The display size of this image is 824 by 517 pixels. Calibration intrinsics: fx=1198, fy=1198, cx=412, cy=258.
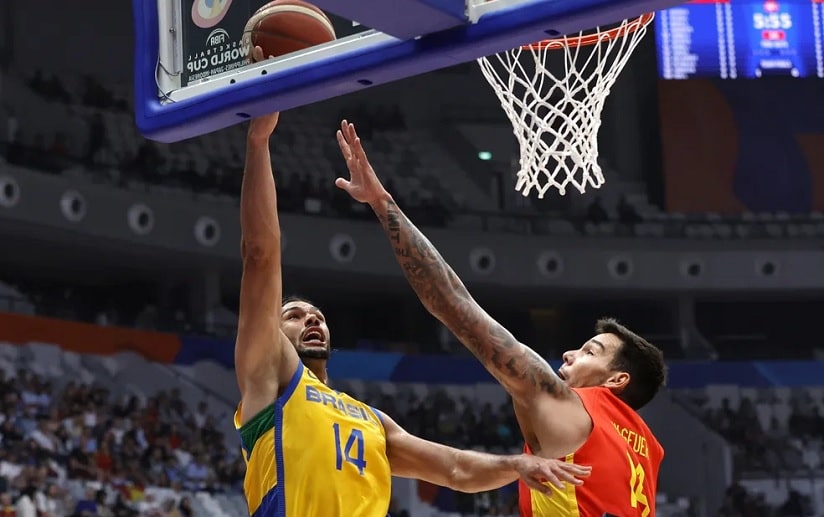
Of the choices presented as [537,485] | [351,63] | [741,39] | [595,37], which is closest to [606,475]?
[537,485]

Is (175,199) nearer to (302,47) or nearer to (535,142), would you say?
(535,142)

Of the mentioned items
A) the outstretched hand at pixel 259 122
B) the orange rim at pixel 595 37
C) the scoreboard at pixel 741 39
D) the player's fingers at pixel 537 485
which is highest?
the scoreboard at pixel 741 39

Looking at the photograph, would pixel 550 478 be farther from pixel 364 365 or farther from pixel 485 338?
pixel 364 365

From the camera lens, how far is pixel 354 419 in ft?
11.9

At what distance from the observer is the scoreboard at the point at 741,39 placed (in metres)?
16.5

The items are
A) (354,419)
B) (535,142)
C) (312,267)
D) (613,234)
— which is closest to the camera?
(354,419)

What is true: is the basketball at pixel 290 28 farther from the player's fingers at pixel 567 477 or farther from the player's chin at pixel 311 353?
the player's fingers at pixel 567 477

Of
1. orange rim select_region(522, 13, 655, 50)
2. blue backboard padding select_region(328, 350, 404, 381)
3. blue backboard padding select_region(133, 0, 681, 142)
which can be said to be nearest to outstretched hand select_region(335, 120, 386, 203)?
blue backboard padding select_region(133, 0, 681, 142)

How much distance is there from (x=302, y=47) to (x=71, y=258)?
45.4 feet

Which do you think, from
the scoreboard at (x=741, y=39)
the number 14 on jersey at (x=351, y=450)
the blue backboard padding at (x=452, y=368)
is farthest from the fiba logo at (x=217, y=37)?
the scoreboard at (x=741, y=39)

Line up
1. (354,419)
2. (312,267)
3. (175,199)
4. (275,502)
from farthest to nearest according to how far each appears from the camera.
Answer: (312,267) → (175,199) → (354,419) → (275,502)

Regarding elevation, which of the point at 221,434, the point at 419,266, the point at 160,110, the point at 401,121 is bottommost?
the point at 221,434

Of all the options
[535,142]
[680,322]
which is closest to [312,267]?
[680,322]

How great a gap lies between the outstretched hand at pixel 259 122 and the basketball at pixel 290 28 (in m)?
0.02
